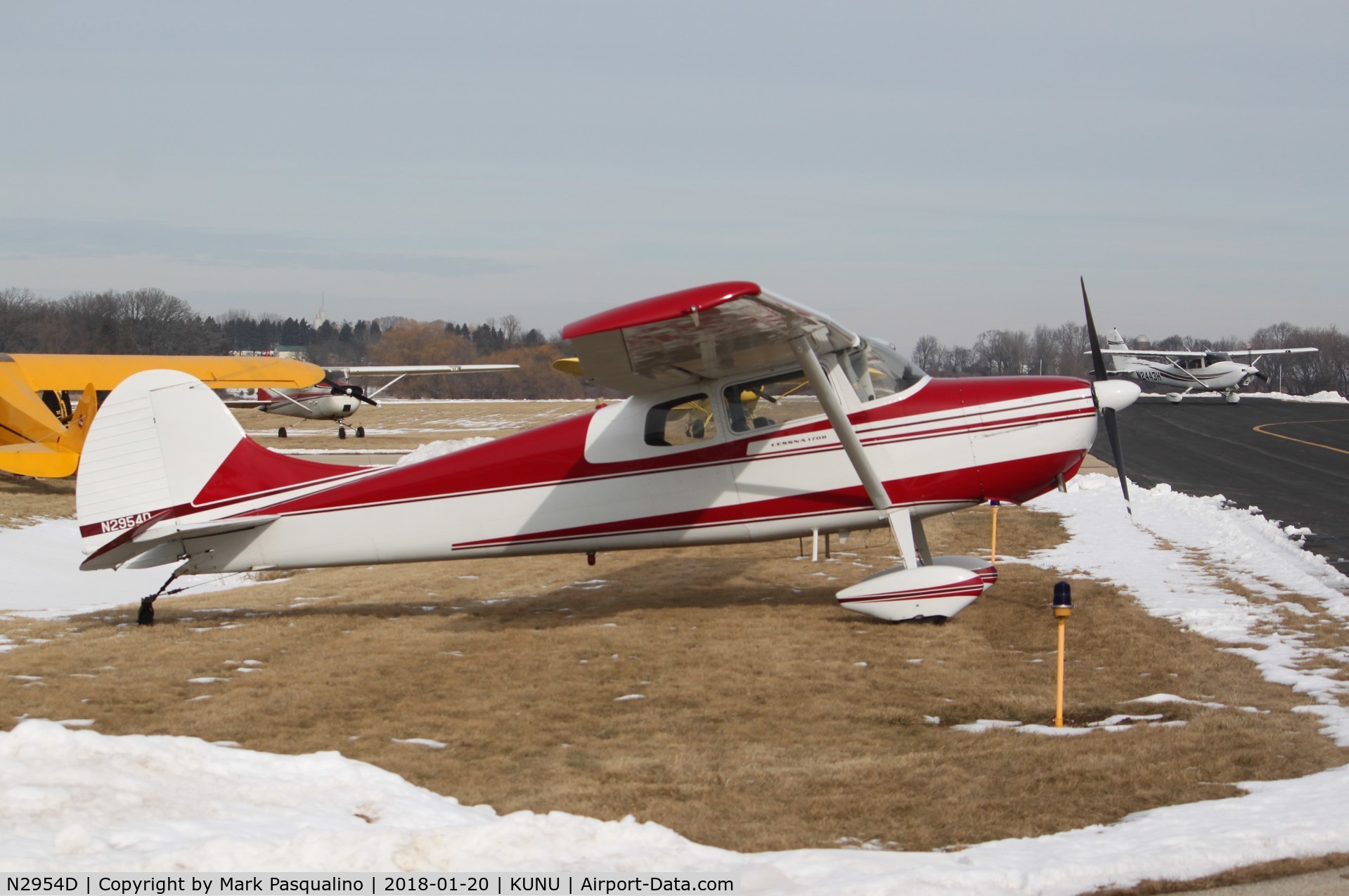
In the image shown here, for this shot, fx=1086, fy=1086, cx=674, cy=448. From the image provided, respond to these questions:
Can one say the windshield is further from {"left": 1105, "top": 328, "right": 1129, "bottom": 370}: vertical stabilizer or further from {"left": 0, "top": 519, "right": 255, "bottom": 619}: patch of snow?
{"left": 1105, "top": 328, "right": 1129, "bottom": 370}: vertical stabilizer

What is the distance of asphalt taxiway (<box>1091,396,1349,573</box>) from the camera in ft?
55.8

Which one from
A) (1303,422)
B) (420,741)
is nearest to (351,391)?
(1303,422)

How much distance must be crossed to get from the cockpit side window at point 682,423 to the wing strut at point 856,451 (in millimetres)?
1037

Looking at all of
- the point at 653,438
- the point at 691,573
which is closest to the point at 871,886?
the point at 653,438

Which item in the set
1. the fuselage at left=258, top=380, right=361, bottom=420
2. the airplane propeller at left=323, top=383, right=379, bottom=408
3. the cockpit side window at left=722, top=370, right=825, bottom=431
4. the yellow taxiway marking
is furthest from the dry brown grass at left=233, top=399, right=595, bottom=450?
the cockpit side window at left=722, top=370, right=825, bottom=431

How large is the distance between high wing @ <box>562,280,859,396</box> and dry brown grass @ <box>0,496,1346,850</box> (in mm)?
Answer: 2242

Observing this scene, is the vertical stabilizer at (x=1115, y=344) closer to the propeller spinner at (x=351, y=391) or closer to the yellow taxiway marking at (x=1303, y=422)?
the yellow taxiway marking at (x=1303, y=422)

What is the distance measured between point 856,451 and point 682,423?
166 centimetres

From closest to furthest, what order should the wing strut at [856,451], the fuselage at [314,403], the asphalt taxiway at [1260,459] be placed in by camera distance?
the wing strut at [856,451], the asphalt taxiway at [1260,459], the fuselage at [314,403]

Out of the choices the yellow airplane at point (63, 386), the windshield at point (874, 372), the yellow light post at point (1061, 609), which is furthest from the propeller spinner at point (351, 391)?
the yellow light post at point (1061, 609)

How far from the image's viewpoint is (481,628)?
32.2 ft

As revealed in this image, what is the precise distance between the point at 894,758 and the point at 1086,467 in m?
20.4

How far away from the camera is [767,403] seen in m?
9.83

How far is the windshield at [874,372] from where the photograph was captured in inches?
382
